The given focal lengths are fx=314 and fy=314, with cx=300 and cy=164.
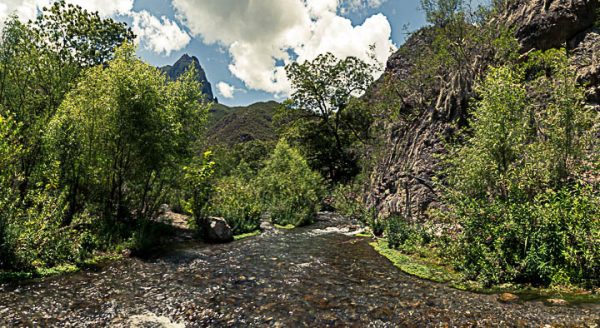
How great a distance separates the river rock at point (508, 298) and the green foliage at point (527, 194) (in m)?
1.12

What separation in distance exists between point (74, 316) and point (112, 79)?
1250 cm

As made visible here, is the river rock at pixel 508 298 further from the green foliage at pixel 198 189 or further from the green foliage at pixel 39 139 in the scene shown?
the green foliage at pixel 198 189

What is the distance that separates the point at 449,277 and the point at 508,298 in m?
2.91

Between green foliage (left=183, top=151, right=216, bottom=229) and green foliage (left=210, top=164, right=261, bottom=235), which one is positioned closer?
green foliage (left=183, top=151, right=216, bottom=229)

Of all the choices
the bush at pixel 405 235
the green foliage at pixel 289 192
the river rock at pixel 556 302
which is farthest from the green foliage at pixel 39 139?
the green foliage at pixel 289 192

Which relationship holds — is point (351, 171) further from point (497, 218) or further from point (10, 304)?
point (10, 304)

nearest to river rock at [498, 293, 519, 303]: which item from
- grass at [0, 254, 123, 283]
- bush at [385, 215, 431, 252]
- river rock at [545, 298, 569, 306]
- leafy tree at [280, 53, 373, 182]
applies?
river rock at [545, 298, 569, 306]

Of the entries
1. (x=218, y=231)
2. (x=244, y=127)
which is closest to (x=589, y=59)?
(x=218, y=231)

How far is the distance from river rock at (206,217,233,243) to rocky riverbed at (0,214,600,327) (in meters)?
6.57

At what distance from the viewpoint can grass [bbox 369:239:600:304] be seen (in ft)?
30.9

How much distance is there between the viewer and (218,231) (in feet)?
74.2

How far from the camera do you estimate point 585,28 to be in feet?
66.3

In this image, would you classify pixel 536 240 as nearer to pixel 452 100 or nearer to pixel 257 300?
pixel 257 300

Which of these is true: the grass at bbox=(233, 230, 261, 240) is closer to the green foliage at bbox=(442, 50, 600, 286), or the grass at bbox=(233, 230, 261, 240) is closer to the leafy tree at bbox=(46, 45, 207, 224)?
the leafy tree at bbox=(46, 45, 207, 224)
